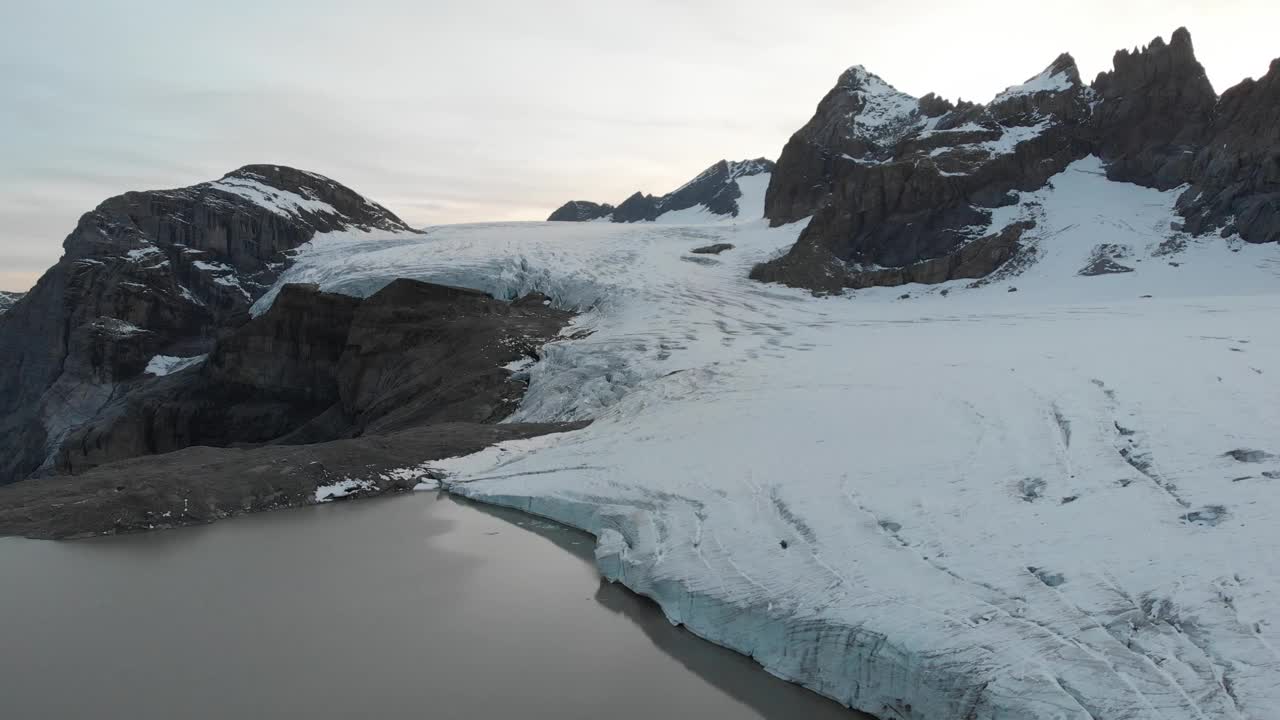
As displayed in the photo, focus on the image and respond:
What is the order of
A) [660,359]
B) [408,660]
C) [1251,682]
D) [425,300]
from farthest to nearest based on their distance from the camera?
[425,300] → [660,359] → [408,660] → [1251,682]

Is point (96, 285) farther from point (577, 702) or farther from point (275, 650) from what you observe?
point (577, 702)

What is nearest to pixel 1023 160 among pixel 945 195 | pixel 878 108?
pixel 945 195

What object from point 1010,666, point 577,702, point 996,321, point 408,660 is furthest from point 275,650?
point 996,321

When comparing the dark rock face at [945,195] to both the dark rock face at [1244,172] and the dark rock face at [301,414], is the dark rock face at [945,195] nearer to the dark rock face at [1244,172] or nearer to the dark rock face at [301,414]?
the dark rock face at [1244,172]

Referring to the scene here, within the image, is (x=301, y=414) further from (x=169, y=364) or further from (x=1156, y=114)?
(x=1156, y=114)

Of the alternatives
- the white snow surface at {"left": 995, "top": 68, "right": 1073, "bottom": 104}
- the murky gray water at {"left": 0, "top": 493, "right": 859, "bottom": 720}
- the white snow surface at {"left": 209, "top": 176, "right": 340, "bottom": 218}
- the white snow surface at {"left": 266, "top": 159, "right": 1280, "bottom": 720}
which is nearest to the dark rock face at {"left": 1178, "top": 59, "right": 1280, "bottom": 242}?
the white snow surface at {"left": 266, "top": 159, "right": 1280, "bottom": 720}

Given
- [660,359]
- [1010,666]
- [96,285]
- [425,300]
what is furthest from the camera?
[96,285]

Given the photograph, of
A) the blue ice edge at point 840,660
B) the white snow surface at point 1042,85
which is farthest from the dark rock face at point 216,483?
the white snow surface at point 1042,85
